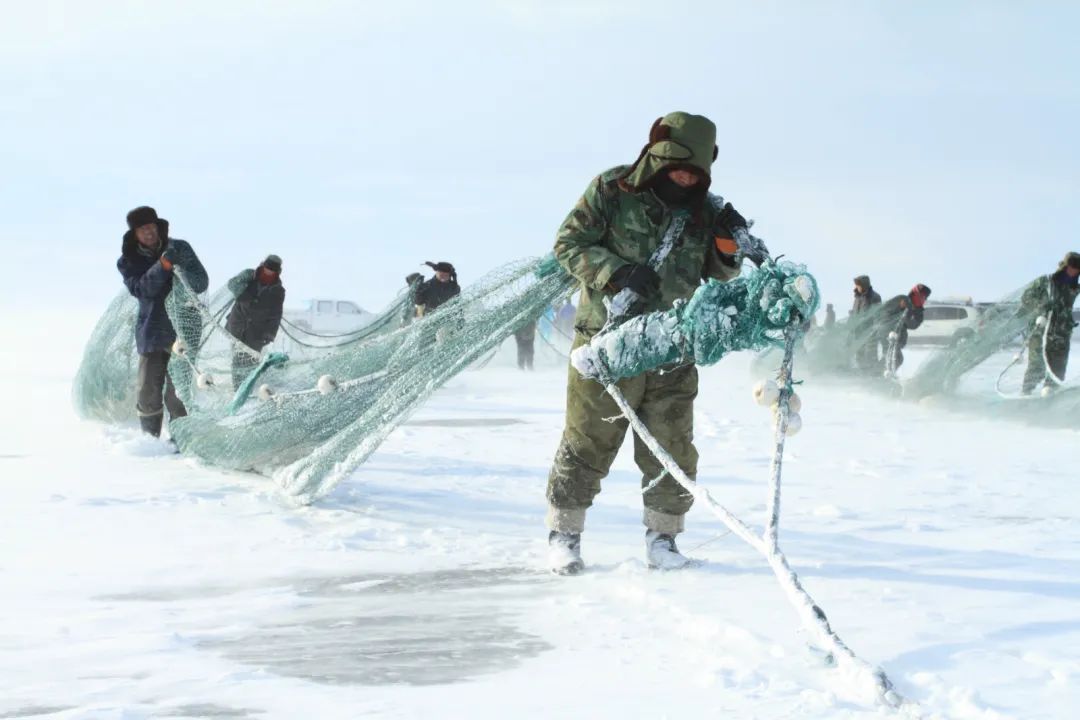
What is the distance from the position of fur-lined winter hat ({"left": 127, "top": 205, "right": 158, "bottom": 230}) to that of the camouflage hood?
4375 millimetres

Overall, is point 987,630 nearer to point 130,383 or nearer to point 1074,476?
point 1074,476

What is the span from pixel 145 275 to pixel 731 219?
4568 millimetres

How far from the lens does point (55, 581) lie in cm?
396

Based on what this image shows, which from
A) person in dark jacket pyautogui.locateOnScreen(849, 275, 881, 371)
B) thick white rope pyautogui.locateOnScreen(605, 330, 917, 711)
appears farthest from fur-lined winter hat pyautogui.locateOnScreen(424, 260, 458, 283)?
thick white rope pyautogui.locateOnScreen(605, 330, 917, 711)

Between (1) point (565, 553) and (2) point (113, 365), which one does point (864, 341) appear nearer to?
(2) point (113, 365)

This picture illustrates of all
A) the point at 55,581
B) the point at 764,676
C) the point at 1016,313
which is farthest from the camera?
the point at 1016,313

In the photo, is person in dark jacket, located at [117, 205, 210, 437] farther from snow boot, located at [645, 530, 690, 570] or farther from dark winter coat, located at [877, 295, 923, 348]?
dark winter coat, located at [877, 295, 923, 348]

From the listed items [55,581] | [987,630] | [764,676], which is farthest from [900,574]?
[55,581]

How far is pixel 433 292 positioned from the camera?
1388 centimetres

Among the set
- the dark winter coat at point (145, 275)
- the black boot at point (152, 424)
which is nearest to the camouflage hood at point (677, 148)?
the dark winter coat at point (145, 275)

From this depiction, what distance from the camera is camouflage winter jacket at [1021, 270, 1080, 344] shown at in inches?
412

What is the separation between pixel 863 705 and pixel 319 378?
393 cm

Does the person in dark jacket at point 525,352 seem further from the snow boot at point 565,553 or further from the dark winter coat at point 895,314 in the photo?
the snow boot at point 565,553

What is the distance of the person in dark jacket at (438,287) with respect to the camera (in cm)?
1370
